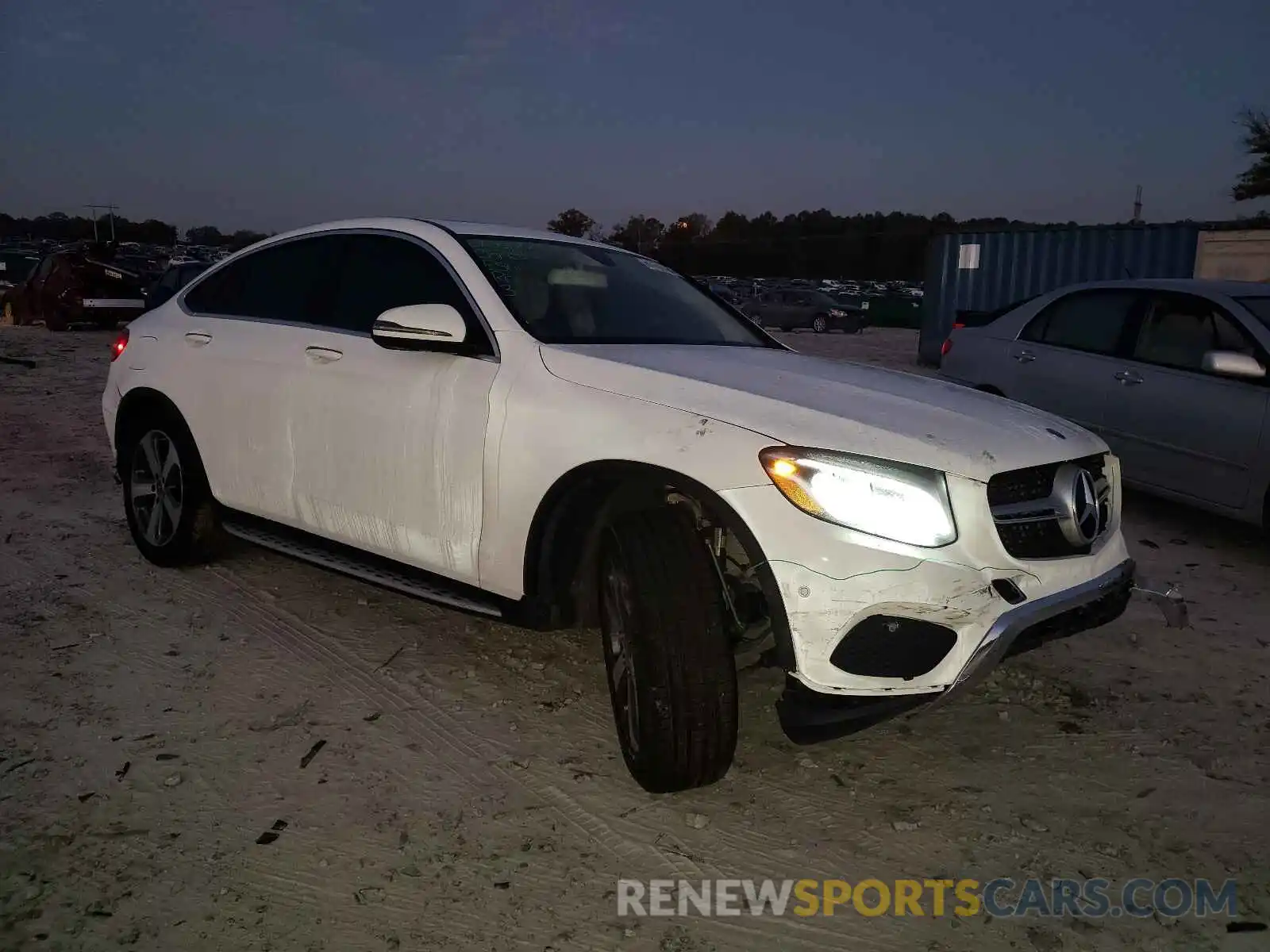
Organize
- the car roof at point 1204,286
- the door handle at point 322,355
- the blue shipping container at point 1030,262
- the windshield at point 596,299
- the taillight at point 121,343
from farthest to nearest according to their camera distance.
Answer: the blue shipping container at point 1030,262 → the car roof at point 1204,286 → the taillight at point 121,343 → the door handle at point 322,355 → the windshield at point 596,299

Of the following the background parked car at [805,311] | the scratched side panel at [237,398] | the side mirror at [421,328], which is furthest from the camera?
the background parked car at [805,311]

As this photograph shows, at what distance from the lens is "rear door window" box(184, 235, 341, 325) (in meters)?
3.93

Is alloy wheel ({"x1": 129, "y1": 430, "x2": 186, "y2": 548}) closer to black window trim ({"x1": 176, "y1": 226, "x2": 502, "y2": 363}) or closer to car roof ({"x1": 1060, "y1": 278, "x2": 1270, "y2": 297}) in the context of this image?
black window trim ({"x1": 176, "y1": 226, "x2": 502, "y2": 363})

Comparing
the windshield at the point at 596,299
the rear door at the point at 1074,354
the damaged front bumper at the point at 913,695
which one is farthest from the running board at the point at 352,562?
the rear door at the point at 1074,354

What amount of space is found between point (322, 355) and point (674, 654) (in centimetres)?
194

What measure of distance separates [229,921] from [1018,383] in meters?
6.07

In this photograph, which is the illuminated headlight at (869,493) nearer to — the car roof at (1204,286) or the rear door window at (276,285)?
the rear door window at (276,285)

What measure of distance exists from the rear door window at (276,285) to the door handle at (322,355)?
0.16m

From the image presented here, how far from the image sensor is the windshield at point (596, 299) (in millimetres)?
3332

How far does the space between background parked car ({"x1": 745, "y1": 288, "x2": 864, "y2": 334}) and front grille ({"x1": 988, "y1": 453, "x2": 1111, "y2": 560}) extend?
24.9m

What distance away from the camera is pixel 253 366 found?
3.92 m

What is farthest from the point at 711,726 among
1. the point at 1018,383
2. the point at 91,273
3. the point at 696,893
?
the point at 91,273

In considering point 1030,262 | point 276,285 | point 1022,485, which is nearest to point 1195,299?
point 1022,485

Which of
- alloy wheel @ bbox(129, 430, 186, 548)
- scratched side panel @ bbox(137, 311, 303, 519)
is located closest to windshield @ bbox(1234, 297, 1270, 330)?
scratched side panel @ bbox(137, 311, 303, 519)
